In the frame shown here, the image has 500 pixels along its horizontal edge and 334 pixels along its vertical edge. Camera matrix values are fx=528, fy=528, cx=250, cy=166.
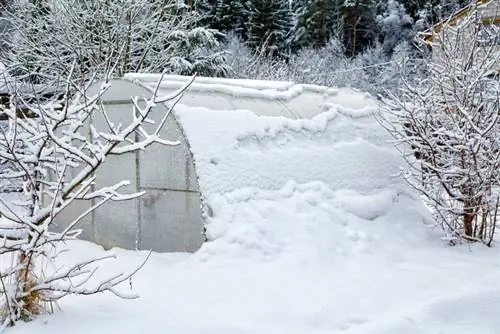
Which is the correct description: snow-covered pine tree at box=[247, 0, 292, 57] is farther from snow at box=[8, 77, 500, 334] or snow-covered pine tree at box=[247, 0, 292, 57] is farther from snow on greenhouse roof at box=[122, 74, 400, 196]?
snow at box=[8, 77, 500, 334]

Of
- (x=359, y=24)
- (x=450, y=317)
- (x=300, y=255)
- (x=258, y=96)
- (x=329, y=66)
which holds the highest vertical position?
(x=359, y=24)

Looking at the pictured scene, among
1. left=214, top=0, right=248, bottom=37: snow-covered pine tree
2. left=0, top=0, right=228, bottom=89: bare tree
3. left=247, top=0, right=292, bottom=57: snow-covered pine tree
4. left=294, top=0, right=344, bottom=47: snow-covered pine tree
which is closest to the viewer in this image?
left=0, top=0, right=228, bottom=89: bare tree

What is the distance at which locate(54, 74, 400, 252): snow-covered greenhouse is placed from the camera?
5.79 m

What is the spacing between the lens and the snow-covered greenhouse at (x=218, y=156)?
579cm

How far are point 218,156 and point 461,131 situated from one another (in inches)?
109

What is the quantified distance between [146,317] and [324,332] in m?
A: 1.27

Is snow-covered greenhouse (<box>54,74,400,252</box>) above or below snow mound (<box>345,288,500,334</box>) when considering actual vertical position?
above

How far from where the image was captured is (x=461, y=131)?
19.7 ft

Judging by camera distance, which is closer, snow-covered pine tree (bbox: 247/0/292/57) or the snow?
the snow

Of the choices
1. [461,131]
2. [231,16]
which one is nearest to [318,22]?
[231,16]

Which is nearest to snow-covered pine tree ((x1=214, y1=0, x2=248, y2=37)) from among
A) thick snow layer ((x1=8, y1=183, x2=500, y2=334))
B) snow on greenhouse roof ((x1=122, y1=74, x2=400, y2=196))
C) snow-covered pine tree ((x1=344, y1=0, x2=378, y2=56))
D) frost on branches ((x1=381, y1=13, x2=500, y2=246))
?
snow-covered pine tree ((x1=344, y1=0, x2=378, y2=56))

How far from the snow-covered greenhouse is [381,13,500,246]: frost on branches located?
3.25 ft

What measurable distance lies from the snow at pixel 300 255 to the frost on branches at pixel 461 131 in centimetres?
46

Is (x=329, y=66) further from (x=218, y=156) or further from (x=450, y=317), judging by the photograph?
(x=450, y=317)
